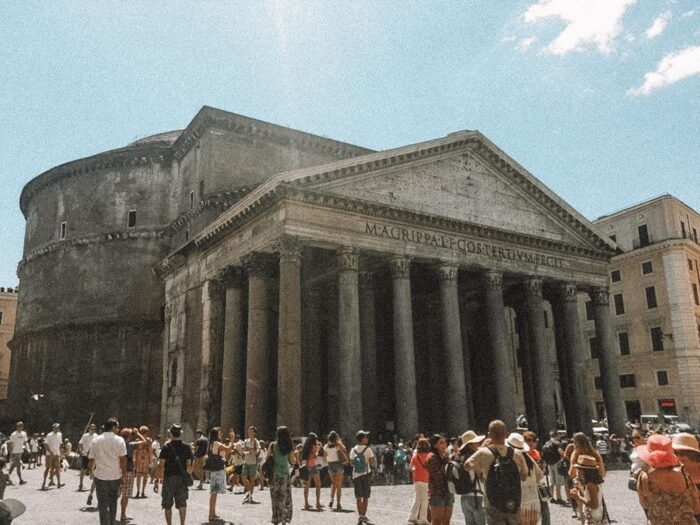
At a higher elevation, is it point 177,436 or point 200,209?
point 200,209

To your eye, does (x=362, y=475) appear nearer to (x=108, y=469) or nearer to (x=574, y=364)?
(x=108, y=469)

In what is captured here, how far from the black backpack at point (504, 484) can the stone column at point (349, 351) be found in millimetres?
13164

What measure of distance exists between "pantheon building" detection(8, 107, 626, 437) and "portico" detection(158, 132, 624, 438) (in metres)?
0.08

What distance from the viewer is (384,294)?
28125mm

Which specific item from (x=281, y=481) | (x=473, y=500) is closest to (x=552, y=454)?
(x=473, y=500)

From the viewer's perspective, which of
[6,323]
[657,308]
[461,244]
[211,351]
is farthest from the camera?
[6,323]

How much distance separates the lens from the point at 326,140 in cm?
3000

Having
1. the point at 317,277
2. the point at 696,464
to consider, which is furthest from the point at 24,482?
the point at 696,464

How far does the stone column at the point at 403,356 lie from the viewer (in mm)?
19516

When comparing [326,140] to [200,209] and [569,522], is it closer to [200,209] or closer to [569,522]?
[200,209]

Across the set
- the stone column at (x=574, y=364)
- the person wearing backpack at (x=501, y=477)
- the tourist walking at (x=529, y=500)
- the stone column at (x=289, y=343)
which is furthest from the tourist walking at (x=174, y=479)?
the stone column at (x=574, y=364)

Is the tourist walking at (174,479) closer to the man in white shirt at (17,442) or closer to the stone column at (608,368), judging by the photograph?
the man in white shirt at (17,442)

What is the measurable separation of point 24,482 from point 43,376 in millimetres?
19103

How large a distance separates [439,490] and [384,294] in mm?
21077
